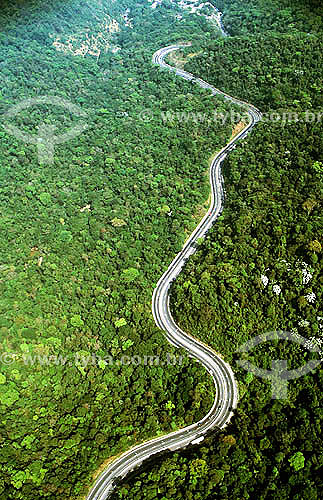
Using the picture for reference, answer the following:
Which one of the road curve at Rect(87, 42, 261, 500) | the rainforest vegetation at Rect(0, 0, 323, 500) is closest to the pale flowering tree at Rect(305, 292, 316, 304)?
the rainforest vegetation at Rect(0, 0, 323, 500)

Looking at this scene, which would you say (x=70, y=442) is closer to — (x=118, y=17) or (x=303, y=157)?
(x=303, y=157)

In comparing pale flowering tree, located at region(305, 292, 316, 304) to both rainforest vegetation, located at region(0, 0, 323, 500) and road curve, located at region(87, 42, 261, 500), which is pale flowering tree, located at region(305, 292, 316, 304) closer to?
rainforest vegetation, located at region(0, 0, 323, 500)

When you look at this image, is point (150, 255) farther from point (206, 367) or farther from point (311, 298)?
point (311, 298)

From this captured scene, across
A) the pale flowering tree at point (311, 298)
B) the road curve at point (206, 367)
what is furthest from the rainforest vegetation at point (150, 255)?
the road curve at point (206, 367)

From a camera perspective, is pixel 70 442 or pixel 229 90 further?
pixel 229 90

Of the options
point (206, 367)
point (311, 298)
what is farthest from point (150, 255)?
point (311, 298)

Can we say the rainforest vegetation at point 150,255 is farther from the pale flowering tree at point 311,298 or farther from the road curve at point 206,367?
the road curve at point 206,367

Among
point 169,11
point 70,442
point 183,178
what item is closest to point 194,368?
point 70,442
